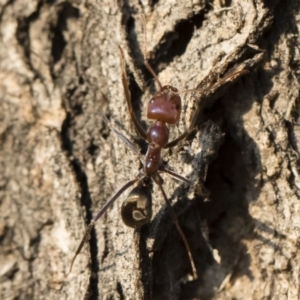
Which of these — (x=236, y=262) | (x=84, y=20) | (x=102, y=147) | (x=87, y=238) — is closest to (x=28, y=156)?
(x=102, y=147)

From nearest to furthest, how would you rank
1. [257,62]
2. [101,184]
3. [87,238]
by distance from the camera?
1. [257,62]
2. [87,238]
3. [101,184]

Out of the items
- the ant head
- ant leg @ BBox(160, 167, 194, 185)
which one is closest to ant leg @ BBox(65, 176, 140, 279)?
ant leg @ BBox(160, 167, 194, 185)

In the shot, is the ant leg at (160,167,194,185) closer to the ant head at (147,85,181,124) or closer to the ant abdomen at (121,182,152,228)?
the ant abdomen at (121,182,152,228)

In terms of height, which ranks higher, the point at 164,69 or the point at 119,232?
the point at 164,69

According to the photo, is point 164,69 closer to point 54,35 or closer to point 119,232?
point 54,35

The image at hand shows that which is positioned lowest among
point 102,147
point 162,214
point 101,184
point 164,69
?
point 162,214

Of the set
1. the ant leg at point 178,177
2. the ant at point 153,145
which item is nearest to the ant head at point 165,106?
the ant at point 153,145

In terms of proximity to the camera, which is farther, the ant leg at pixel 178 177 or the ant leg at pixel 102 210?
the ant leg at pixel 102 210

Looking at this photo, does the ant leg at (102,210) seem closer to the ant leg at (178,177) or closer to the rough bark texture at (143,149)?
the rough bark texture at (143,149)
